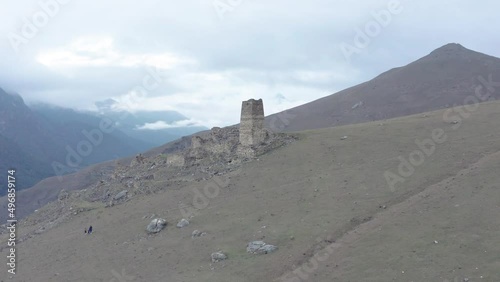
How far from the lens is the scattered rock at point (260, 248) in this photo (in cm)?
2894

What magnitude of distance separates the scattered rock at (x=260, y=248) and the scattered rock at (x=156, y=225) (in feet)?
31.5

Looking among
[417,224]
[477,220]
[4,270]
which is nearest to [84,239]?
[4,270]

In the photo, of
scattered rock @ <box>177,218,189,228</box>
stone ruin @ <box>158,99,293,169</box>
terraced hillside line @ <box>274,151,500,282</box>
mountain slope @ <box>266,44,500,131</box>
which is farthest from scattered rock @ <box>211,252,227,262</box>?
mountain slope @ <box>266,44,500,131</box>

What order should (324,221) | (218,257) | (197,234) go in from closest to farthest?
(218,257) < (324,221) < (197,234)

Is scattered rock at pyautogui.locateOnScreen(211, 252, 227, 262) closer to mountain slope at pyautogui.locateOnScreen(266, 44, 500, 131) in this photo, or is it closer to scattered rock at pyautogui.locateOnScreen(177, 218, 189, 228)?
scattered rock at pyautogui.locateOnScreen(177, 218, 189, 228)

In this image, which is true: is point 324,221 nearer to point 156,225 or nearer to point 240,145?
point 156,225

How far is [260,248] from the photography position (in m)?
29.3

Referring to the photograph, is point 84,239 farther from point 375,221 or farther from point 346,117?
point 346,117

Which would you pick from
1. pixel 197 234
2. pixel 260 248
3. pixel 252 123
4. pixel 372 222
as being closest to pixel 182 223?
pixel 197 234

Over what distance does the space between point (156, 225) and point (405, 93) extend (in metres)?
104

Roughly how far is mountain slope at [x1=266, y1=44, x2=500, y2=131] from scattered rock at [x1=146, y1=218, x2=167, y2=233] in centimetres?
8234

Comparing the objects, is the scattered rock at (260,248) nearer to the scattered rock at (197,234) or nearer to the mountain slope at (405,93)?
the scattered rock at (197,234)

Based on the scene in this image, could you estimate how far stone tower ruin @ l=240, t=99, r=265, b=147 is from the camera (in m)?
49.5

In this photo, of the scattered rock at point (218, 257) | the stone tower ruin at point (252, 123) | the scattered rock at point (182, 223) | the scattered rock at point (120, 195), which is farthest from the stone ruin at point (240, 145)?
the scattered rock at point (218, 257)
